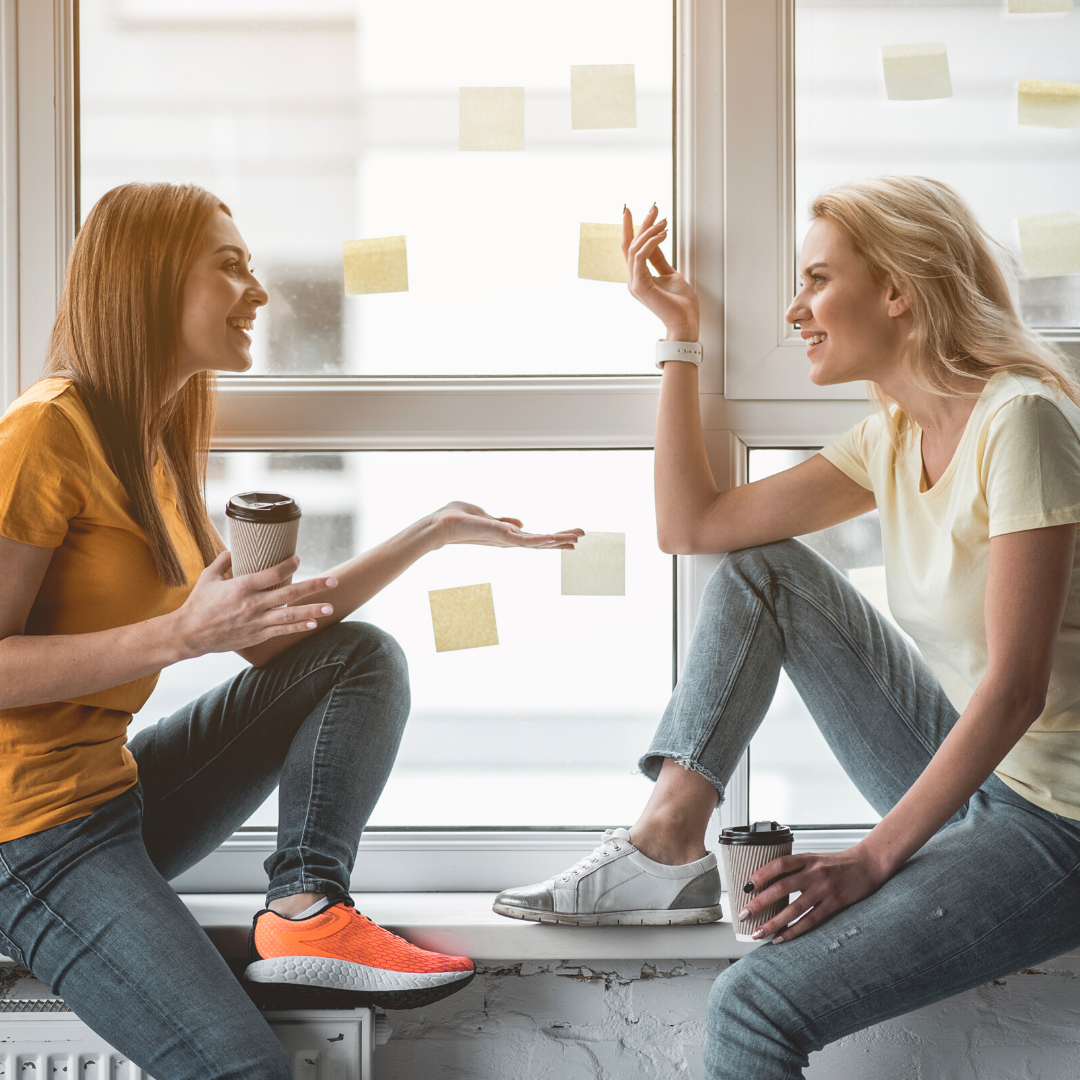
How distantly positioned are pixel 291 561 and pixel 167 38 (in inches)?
35.8

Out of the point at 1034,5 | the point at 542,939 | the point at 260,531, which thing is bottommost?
the point at 542,939

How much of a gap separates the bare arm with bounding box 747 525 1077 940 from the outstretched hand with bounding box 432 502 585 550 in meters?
0.52

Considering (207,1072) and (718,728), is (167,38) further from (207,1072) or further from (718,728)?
(207,1072)

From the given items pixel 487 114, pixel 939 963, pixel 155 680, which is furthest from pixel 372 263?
pixel 939 963

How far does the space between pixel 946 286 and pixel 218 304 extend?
0.89m

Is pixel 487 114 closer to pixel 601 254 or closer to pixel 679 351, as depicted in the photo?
pixel 601 254

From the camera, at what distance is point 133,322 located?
1.12 m

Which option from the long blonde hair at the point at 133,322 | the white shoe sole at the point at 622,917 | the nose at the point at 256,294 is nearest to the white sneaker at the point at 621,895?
the white shoe sole at the point at 622,917

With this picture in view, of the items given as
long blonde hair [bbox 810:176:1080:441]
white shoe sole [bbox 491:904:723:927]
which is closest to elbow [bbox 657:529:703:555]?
long blonde hair [bbox 810:176:1080:441]

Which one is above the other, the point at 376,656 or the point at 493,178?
the point at 493,178

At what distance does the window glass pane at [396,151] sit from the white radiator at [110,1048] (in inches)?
34.1

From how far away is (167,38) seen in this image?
1.38 m

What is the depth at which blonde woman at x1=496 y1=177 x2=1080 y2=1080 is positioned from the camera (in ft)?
3.26

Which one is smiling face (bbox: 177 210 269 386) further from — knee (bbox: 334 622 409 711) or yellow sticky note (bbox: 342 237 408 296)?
knee (bbox: 334 622 409 711)
